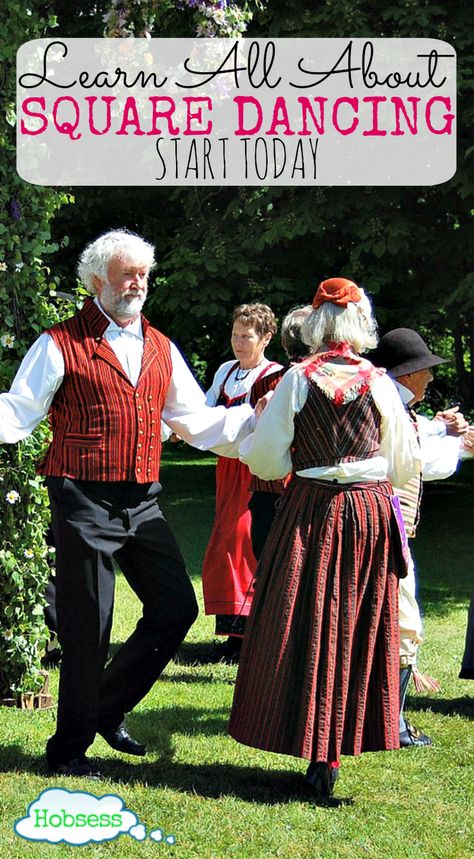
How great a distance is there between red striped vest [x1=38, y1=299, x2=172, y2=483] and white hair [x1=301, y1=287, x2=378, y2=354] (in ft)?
2.18

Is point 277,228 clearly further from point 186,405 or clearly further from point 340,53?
point 186,405

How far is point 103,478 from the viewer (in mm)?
4137

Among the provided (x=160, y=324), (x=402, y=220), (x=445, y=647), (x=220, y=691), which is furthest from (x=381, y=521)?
(x=160, y=324)

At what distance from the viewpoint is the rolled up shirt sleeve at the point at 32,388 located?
13.4 feet

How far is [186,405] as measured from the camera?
448cm

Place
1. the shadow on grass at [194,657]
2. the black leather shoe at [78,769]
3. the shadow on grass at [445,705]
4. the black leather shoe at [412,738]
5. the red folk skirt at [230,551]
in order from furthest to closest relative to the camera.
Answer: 1. the red folk skirt at [230,551]
2. the shadow on grass at [194,657]
3. the shadow on grass at [445,705]
4. the black leather shoe at [412,738]
5. the black leather shoe at [78,769]

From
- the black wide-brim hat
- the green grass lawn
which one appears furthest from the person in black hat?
the green grass lawn

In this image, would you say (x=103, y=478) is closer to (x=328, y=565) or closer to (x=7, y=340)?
(x=328, y=565)

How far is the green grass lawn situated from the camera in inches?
147

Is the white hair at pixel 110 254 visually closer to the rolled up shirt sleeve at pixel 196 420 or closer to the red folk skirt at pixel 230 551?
the rolled up shirt sleeve at pixel 196 420

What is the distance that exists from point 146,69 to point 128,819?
133 inches

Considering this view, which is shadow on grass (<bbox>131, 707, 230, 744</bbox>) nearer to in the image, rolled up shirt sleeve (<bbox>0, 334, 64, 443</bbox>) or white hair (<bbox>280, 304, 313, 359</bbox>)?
rolled up shirt sleeve (<bbox>0, 334, 64, 443</bbox>)

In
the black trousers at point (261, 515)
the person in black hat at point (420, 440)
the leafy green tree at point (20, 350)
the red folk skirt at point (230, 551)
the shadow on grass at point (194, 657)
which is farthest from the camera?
the red folk skirt at point (230, 551)

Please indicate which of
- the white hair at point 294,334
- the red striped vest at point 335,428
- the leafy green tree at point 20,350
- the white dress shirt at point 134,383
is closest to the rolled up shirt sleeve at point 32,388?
the white dress shirt at point 134,383
